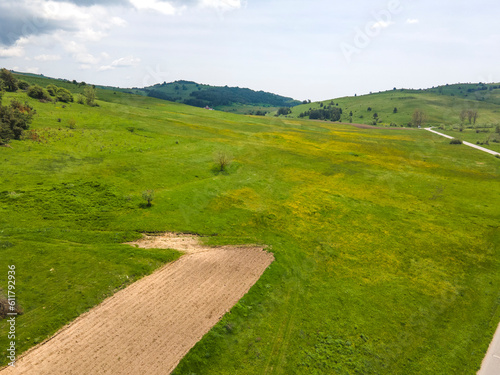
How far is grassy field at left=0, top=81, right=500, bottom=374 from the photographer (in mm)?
21109

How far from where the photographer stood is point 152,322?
69.4 ft

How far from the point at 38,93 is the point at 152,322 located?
104 metres

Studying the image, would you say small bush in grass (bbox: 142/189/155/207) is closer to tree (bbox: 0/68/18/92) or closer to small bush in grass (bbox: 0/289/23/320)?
small bush in grass (bbox: 0/289/23/320)

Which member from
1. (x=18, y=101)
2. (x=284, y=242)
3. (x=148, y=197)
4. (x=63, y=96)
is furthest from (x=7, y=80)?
(x=284, y=242)

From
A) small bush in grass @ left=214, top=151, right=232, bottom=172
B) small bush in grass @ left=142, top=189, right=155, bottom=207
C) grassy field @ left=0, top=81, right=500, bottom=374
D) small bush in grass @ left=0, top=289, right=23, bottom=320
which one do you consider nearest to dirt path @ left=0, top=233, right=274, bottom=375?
grassy field @ left=0, top=81, right=500, bottom=374

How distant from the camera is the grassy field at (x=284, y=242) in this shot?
2111 cm

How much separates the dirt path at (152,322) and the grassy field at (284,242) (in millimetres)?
1112

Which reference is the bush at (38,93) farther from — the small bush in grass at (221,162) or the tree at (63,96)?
the small bush in grass at (221,162)

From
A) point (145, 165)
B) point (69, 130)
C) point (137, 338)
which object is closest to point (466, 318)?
point (137, 338)

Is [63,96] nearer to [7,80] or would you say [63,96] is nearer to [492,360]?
[7,80]

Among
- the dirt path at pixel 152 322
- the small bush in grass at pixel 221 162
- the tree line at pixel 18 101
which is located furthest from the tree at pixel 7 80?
the dirt path at pixel 152 322

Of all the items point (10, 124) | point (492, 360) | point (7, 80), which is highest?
point (7, 80)

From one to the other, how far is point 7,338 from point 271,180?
47.1 meters

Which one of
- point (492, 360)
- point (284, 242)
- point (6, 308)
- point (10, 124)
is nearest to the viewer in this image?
point (6, 308)
